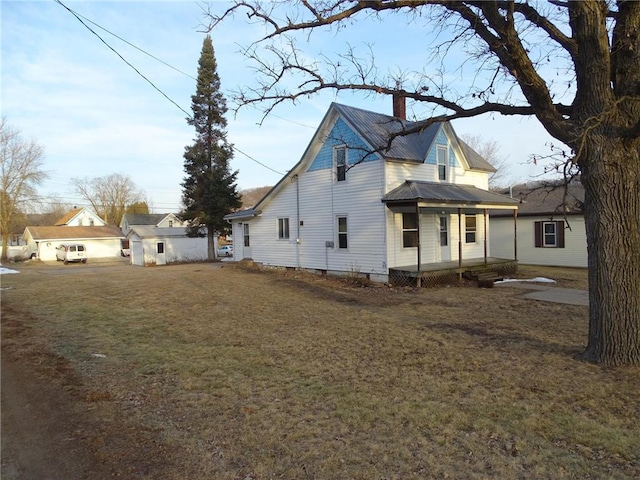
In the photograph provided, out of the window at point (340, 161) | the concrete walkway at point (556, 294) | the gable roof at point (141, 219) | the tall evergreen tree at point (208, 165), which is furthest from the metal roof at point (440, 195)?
the gable roof at point (141, 219)

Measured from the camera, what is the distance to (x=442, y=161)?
60.3ft

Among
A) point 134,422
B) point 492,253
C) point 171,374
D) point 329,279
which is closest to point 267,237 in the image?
point 329,279

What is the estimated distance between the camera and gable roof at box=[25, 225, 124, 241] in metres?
47.7

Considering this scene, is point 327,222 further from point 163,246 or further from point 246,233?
point 163,246

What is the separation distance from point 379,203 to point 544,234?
37.7 ft

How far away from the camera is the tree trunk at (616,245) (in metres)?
5.75

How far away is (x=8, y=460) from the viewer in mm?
3592

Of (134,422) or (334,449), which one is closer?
(334,449)

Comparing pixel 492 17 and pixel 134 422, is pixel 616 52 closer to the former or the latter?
pixel 492 17

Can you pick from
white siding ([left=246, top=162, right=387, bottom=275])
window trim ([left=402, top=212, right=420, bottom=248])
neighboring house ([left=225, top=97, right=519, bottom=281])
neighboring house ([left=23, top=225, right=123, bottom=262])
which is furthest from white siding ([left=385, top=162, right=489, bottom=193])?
neighboring house ([left=23, top=225, right=123, bottom=262])

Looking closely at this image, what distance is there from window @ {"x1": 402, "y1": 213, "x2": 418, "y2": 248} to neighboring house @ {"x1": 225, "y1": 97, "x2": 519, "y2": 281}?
1.5 inches

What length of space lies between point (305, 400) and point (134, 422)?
1741 mm

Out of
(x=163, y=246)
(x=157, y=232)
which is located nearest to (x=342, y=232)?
(x=163, y=246)

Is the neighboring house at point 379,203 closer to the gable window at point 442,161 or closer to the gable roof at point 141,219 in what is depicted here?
the gable window at point 442,161
